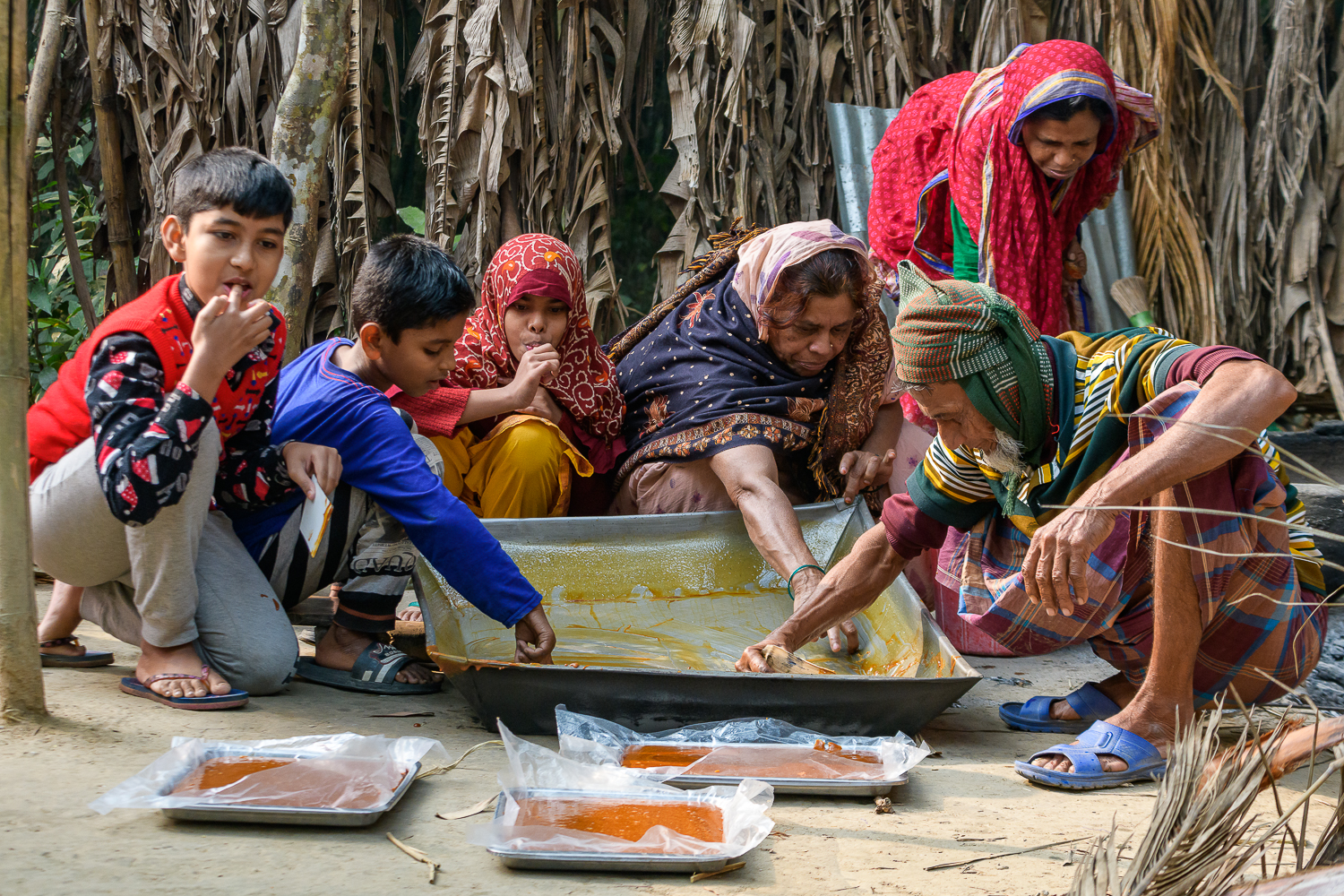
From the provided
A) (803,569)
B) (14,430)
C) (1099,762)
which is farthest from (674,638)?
(14,430)

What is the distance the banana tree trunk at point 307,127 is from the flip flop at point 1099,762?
2.72m

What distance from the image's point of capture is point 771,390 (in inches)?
124

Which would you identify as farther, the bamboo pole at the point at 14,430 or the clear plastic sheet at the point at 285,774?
the bamboo pole at the point at 14,430

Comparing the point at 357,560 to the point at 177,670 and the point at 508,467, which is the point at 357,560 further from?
the point at 508,467

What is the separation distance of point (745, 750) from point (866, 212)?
10.1 ft

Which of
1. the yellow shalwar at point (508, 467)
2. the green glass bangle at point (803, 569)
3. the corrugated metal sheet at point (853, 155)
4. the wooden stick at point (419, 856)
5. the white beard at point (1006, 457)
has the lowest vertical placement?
the wooden stick at point (419, 856)

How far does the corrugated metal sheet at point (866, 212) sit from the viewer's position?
175 inches

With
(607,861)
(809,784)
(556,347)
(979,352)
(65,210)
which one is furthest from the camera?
(65,210)

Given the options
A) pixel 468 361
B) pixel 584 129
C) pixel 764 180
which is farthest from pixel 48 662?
pixel 764 180

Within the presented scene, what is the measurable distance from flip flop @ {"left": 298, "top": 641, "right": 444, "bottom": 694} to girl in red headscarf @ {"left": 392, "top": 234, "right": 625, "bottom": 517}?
2.30 feet

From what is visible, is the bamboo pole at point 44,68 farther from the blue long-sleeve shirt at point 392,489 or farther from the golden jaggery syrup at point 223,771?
the golden jaggery syrup at point 223,771

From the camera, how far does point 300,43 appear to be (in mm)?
3531

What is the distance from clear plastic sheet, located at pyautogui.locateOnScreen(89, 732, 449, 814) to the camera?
60.2 inches

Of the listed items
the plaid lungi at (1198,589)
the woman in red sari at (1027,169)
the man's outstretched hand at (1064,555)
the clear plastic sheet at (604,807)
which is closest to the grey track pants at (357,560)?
the clear plastic sheet at (604,807)
